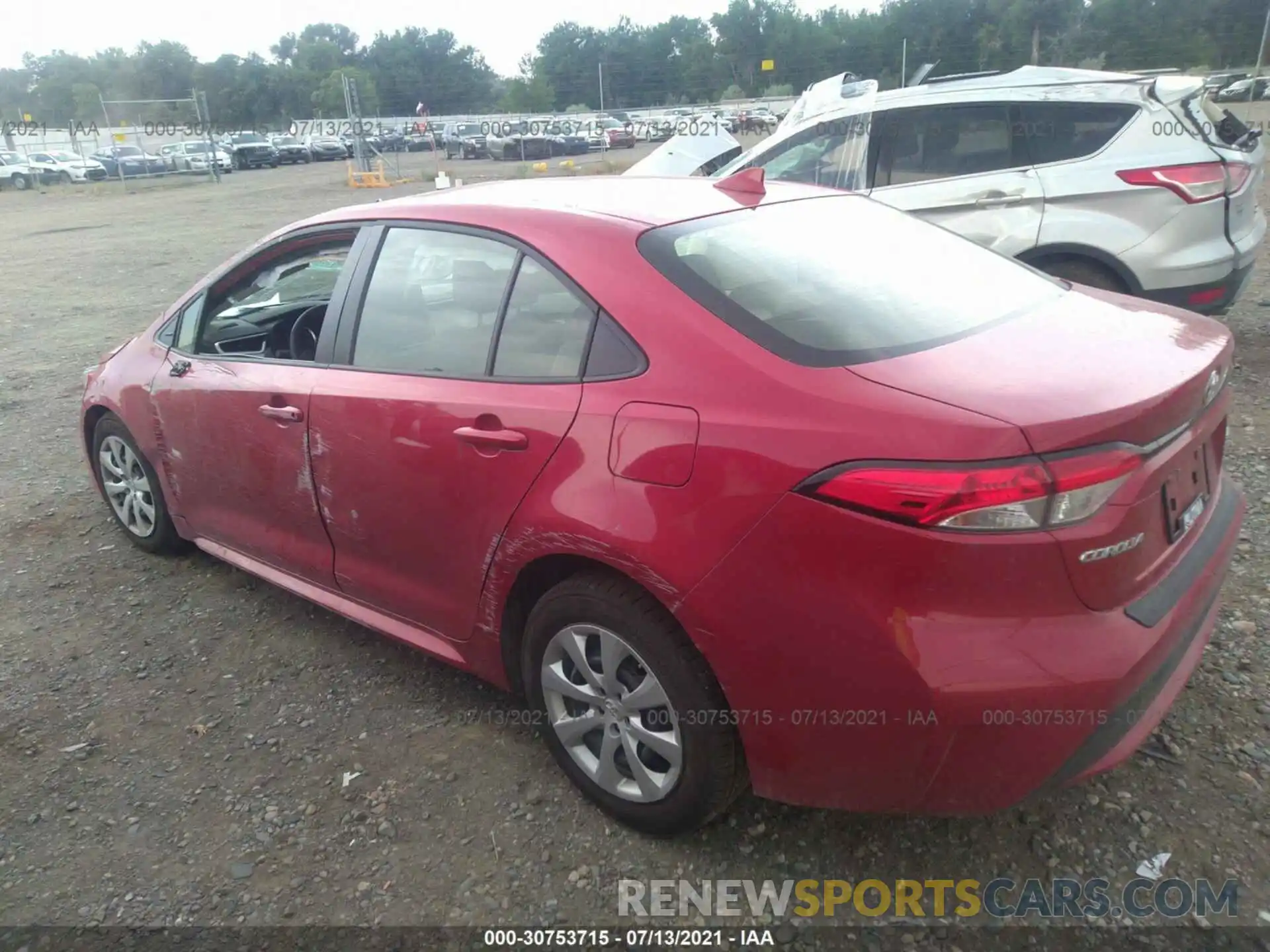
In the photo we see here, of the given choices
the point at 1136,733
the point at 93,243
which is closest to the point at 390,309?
the point at 1136,733

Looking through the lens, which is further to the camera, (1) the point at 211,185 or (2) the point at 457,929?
(1) the point at 211,185

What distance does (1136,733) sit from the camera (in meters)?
2.07

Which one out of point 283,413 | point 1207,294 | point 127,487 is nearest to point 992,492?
point 283,413

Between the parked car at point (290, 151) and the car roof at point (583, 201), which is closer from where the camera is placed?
the car roof at point (583, 201)

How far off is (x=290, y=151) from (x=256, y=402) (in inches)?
1696

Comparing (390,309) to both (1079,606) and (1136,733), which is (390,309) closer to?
(1079,606)

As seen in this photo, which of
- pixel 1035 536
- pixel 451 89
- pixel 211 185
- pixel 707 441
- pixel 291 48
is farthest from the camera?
pixel 291 48

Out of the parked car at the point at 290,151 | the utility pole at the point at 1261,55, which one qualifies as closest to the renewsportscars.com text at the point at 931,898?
the utility pole at the point at 1261,55

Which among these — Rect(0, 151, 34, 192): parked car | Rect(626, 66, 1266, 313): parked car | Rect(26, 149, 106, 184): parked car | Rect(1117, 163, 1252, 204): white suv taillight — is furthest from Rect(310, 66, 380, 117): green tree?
Rect(1117, 163, 1252, 204): white suv taillight

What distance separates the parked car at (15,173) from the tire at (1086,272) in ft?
131

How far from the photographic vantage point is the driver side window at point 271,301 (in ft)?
11.0

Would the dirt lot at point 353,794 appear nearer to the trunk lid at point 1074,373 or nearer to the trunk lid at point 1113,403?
the trunk lid at point 1113,403

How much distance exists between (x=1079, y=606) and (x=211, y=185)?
116 feet

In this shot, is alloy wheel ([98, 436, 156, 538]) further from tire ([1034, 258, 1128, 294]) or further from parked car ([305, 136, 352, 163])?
parked car ([305, 136, 352, 163])
